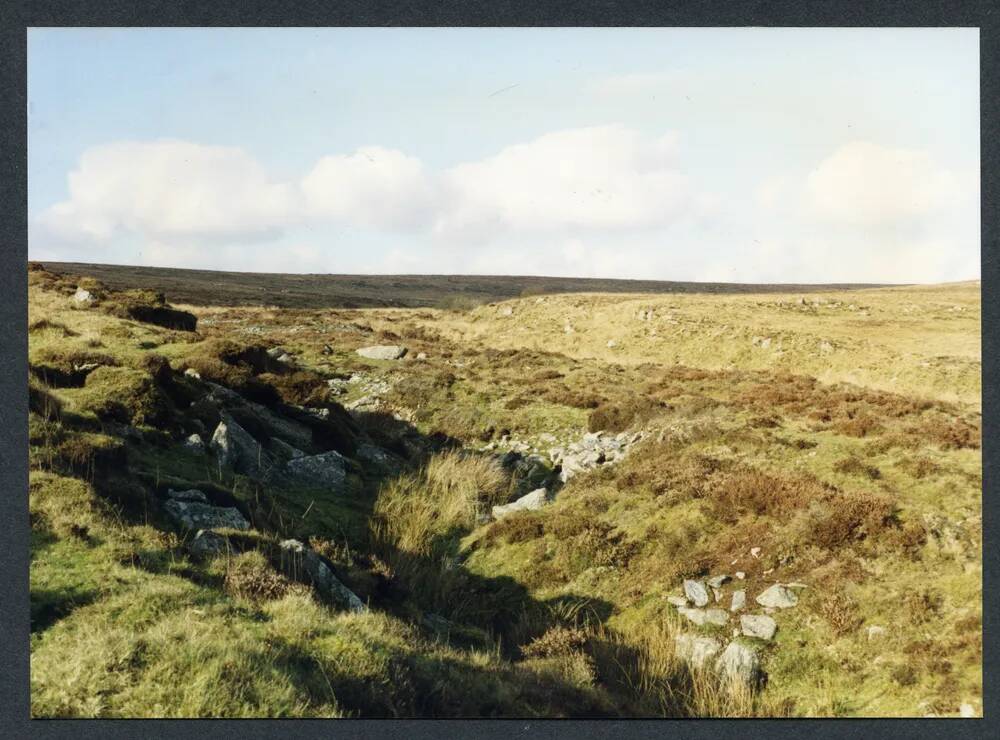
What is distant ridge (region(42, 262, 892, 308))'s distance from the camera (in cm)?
1045

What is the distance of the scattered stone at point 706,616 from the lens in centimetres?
708

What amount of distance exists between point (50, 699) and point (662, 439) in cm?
712

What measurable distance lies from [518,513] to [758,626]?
303 centimetres

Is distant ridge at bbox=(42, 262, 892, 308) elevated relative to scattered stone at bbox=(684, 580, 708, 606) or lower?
elevated

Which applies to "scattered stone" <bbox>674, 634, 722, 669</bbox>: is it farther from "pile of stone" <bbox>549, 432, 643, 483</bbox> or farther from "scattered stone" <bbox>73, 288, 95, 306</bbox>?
"scattered stone" <bbox>73, 288, 95, 306</bbox>

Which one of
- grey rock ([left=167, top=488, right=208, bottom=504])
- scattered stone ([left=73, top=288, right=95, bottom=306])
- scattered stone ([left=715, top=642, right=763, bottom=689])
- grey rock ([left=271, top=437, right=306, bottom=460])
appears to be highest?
scattered stone ([left=73, top=288, right=95, bottom=306])

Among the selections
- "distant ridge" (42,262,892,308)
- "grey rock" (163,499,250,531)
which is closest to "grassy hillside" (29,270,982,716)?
"grey rock" (163,499,250,531)

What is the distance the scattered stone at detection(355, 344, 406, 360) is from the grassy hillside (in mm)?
131

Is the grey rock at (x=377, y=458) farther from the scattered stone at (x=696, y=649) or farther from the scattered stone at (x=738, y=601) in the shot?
the scattered stone at (x=738, y=601)

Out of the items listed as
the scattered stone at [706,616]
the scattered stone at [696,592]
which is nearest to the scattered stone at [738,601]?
the scattered stone at [706,616]

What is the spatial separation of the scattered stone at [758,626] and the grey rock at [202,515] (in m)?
5.20
